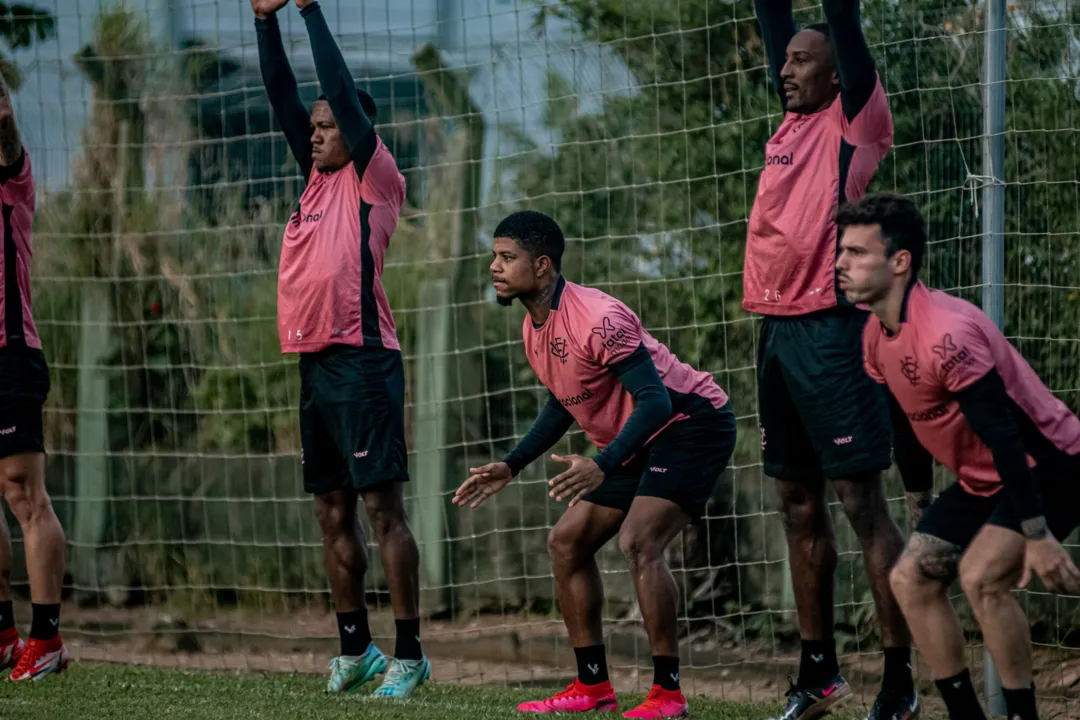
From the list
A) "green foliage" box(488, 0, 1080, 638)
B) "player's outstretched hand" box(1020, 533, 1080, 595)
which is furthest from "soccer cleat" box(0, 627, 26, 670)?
"player's outstretched hand" box(1020, 533, 1080, 595)

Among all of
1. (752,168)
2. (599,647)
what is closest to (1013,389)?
(599,647)

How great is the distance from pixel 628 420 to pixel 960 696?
4.40ft

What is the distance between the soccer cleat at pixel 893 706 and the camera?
4.49 meters

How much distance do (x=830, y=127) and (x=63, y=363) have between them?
4.99 metres

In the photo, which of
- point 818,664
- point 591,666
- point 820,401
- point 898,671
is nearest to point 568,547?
point 591,666

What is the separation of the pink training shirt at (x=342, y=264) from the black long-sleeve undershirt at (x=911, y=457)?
6.78ft

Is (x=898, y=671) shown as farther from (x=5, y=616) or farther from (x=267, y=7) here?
(x=5, y=616)

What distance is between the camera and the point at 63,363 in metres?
8.18

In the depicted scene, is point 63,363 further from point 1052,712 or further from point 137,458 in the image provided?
point 1052,712

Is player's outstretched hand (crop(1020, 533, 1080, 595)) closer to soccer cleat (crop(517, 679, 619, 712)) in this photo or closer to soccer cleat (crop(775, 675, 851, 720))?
soccer cleat (crop(775, 675, 851, 720))

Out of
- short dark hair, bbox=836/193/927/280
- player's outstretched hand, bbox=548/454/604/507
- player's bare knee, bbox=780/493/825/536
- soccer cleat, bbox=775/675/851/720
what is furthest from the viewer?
player's bare knee, bbox=780/493/825/536

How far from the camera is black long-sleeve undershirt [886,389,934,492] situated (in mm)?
4496

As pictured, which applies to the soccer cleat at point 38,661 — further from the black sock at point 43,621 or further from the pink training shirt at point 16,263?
the pink training shirt at point 16,263

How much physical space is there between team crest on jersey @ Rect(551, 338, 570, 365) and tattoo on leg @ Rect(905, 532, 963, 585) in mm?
1517
